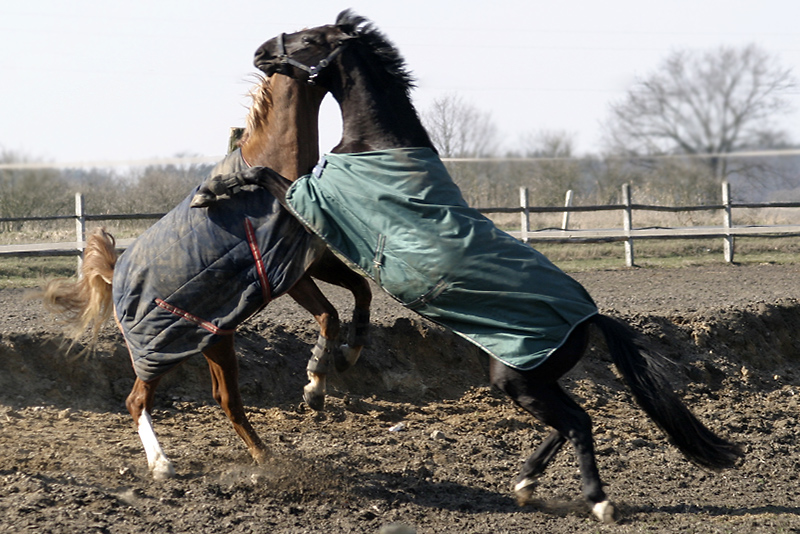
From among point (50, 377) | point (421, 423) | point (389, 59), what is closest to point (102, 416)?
point (50, 377)

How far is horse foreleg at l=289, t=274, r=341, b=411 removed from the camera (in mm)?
4531

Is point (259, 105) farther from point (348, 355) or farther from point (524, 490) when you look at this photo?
point (524, 490)

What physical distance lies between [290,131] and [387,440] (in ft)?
6.46

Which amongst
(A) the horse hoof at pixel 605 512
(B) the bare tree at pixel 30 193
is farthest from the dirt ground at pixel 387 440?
(B) the bare tree at pixel 30 193

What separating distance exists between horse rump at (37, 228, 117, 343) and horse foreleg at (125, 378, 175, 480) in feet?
1.78

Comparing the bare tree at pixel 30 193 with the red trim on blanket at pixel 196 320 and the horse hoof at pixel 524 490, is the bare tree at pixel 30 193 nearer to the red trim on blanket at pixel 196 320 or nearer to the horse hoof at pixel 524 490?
the red trim on blanket at pixel 196 320

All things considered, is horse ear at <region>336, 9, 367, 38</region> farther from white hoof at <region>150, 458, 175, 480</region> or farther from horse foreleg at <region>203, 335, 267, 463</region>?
white hoof at <region>150, 458, 175, 480</region>

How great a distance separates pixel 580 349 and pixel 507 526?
0.84 metres

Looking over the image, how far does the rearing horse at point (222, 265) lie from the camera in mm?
3746

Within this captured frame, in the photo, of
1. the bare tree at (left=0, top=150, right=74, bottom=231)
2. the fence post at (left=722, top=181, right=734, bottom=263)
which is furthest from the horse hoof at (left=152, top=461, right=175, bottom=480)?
the fence post at (left=722, top=181, right=734, bottom=263)

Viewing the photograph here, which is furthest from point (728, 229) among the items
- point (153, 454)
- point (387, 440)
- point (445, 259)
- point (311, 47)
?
point (153, 454)

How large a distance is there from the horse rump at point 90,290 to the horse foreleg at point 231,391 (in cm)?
76

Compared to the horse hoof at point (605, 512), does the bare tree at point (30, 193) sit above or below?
above

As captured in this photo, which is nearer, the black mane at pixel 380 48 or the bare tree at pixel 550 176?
the black mane at pixel 380 48
